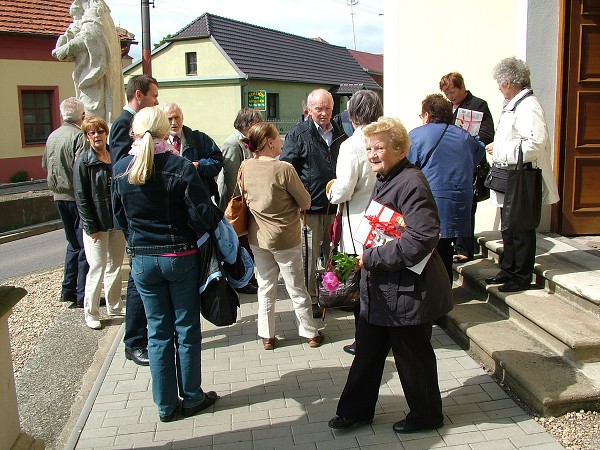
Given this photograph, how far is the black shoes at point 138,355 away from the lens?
4871 millimetres

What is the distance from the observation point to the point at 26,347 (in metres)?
5.71

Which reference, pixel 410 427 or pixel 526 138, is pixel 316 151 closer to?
pixel 526 138

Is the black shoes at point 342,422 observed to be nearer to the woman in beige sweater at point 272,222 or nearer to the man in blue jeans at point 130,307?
the woman in beige sweater at point 272,222

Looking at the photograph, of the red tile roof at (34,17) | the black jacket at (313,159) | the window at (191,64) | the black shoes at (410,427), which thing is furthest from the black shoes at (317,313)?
the window at (191,64)

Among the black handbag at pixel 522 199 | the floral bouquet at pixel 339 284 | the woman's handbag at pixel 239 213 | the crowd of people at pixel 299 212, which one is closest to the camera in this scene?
the crowd of people at pixel 299 212

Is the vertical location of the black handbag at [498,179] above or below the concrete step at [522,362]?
above

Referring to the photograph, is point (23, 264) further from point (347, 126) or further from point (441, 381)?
point (441, 381)

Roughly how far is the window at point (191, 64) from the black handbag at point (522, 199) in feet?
107

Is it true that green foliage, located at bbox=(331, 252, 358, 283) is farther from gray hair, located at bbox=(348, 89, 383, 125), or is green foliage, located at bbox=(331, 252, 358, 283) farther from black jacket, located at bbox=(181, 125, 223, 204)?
black jacket, located at bbox=(181, 125, 223, 204)

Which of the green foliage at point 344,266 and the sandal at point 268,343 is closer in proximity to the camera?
the green foliage at point 344,266

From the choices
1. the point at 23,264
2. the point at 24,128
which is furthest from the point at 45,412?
the point at 24,128

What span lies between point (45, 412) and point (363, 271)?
8.16 feet

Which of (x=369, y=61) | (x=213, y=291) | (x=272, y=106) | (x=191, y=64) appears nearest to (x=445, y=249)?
(x=213, y=291)

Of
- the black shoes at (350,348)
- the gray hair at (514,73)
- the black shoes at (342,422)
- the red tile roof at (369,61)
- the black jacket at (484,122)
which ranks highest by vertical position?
the red tile roof at (369,61)
